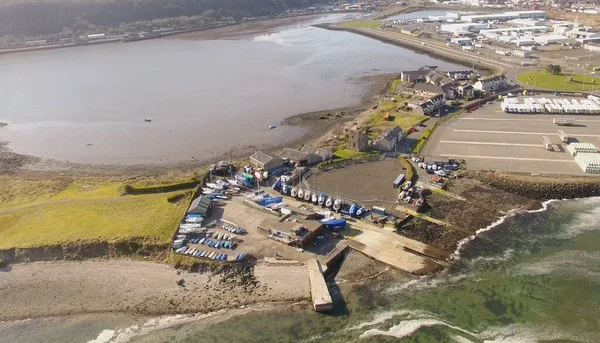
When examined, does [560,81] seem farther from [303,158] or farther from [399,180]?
[303,158]

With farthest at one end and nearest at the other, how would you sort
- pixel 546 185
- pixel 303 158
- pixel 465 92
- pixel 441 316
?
pixel 465 92 < pixel 303 158 < pixel 546 185 < pixel 441 316

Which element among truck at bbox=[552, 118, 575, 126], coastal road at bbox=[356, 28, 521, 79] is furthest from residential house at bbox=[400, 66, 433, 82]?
truck at bbox=[552, 118, 575, 126]

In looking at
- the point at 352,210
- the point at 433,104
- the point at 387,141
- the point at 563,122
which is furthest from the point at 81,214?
the point at 563,122

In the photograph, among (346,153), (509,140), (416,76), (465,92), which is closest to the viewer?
(346,153)

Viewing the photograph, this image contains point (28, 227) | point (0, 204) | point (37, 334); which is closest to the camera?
point (37, 334)

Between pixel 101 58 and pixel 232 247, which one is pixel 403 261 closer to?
pixel 232 247

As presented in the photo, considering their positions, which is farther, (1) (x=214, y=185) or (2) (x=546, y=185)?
(1) (x=214, y=185)

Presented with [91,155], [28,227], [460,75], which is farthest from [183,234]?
[460,75]

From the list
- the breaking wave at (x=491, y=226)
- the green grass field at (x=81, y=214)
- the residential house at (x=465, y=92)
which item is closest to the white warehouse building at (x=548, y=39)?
the residential house at (x=465, y=92)
